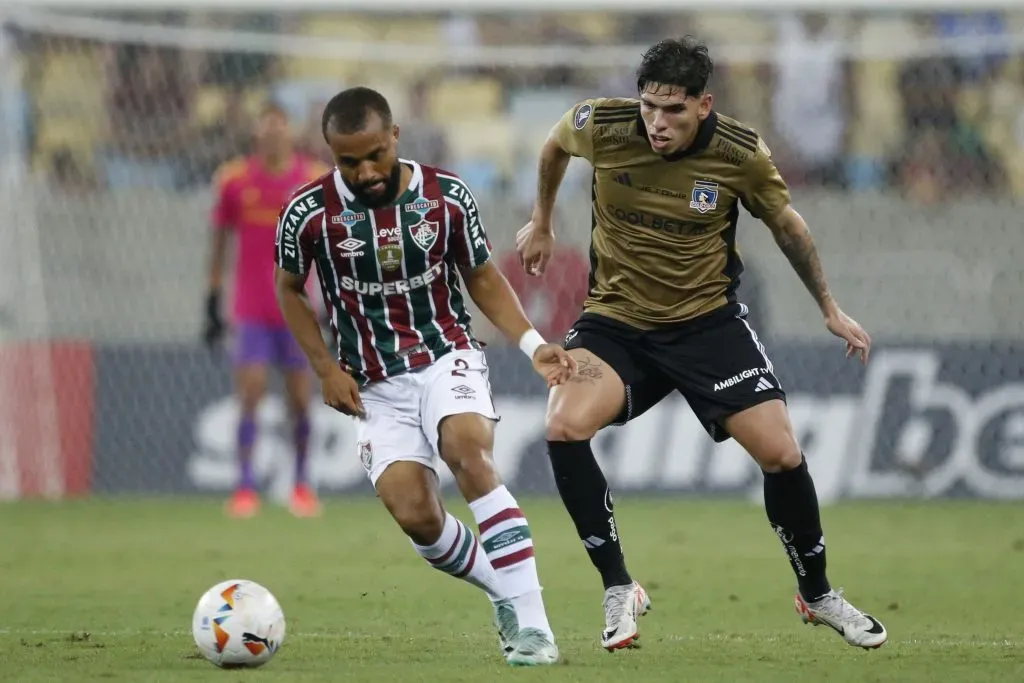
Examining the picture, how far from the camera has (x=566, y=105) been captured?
14375mm

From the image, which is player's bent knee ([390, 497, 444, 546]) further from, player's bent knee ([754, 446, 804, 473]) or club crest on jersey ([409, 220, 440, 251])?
player's bent knee ([754, 446, 804, 473])

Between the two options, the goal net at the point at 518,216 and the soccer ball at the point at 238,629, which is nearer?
the soccer ball at the point at 238,629

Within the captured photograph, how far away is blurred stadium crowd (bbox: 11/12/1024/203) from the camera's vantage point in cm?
1383

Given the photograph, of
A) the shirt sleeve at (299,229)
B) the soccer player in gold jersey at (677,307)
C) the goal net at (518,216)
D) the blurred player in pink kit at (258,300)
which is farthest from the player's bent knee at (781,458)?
the goal net at (518,216)

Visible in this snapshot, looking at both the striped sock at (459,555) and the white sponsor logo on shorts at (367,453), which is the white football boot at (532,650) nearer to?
the striped sock at (459,555)

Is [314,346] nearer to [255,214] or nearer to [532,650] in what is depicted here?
[532,650]

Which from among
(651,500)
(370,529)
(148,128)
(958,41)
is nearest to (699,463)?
(651,500)

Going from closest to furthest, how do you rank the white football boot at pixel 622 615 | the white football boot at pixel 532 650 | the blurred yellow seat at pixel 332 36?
1. the white football boot at pixel 532 650
2. the white football boot at pixel 622 615
3. the blurred yellow seat at pixel 332 36

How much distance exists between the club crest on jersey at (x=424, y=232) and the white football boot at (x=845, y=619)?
6.24 feet

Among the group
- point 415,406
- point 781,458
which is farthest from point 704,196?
point 415,406

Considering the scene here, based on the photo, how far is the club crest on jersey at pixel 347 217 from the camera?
20.0 ft

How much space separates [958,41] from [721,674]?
9.34 meters

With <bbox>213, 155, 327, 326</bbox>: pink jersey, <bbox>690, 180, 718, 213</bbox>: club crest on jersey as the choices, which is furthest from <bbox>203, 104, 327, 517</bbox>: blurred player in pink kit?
<bbox>690, 180, 718, 213</bbox>: club crest on jersey

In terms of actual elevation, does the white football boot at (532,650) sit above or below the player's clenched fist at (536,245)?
below
